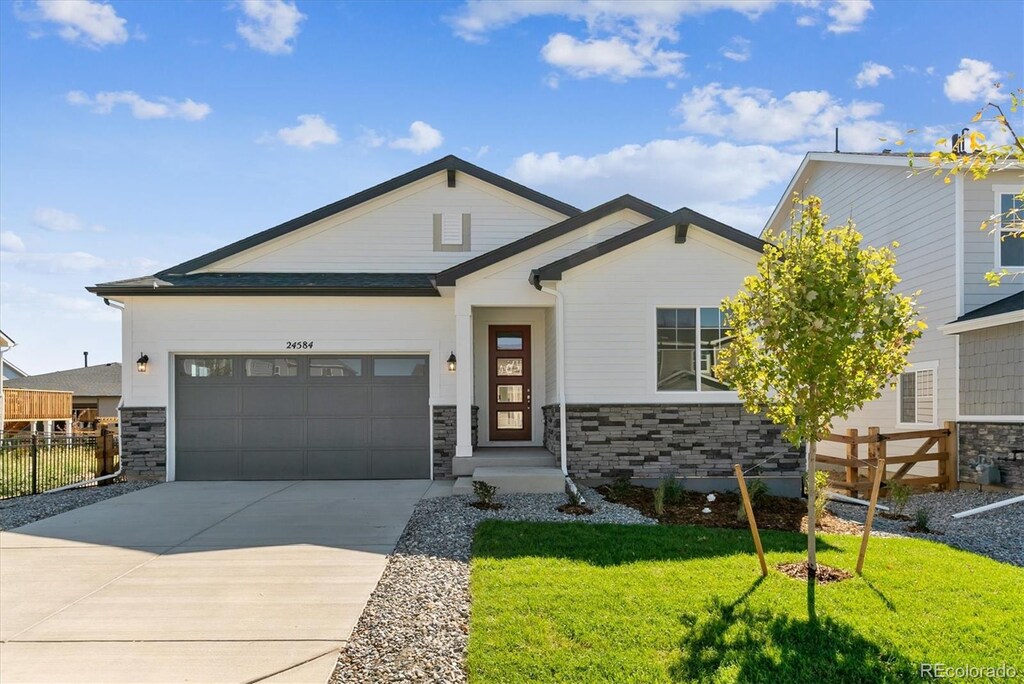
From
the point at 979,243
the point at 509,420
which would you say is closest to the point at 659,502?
the point at 509,420

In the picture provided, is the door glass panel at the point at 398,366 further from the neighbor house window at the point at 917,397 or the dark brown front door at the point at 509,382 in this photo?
the neighbor house window at the point at 917,397

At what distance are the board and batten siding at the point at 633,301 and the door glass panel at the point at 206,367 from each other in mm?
6270

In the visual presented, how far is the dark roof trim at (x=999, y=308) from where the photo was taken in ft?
35.9

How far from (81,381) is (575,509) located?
38545 mm

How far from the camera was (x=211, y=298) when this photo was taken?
12.0m

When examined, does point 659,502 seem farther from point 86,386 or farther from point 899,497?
point 86,386

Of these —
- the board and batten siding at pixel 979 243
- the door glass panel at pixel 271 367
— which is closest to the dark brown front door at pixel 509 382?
the door glass panel at pixel 271 367

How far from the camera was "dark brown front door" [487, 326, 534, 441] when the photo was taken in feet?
43.3

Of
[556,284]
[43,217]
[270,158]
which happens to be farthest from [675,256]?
[43,217]

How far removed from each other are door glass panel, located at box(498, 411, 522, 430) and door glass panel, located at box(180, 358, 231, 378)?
5118 mm

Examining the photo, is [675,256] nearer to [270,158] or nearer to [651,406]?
[651,406]

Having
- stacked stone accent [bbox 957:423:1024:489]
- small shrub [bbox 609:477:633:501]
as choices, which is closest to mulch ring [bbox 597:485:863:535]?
small shrub [bbox 609:477:633:501]

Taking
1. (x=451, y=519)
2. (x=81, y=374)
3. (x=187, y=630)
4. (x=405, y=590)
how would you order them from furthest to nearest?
(x=81, y=374), (x=451, y=519), (x=405, y=590), (x=187, y=630)

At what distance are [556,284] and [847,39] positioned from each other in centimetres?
681
